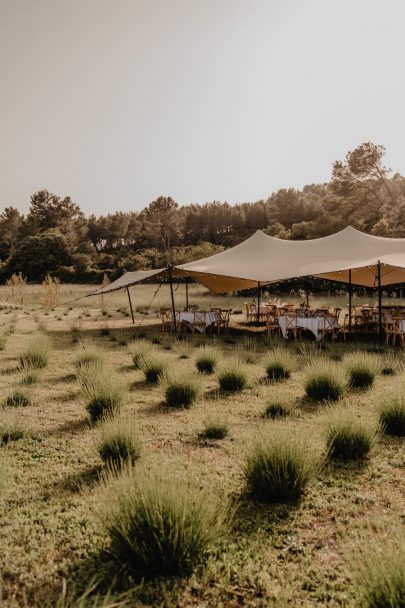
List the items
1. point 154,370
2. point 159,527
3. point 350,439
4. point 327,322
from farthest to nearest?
point 327,322, point 154,370, point 350,439, point 159,527

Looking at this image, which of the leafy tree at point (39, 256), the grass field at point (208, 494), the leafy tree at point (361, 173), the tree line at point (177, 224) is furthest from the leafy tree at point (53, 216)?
the grass field at point (208, 494)

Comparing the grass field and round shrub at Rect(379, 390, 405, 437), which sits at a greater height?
round shrub at Rect(379, 390, 405, 437)

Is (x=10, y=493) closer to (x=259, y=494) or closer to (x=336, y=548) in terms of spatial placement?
(x=259, y=494)

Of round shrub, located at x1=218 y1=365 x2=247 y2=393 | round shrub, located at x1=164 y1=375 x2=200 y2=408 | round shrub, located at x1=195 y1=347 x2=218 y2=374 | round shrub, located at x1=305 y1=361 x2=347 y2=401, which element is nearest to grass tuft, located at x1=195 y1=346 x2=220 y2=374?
round shrub, located at x1=195 y1=347 x2=218 y2=374

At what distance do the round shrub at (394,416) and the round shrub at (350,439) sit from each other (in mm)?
594

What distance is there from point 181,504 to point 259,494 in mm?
1071

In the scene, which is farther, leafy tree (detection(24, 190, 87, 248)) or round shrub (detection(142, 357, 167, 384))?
leafy tree (detection(24, 190, 87, 248))

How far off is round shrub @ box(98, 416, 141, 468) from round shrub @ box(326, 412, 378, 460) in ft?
5.62

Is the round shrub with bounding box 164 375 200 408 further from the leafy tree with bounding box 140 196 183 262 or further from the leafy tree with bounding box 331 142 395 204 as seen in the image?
the leafy tree with bounding box 140 196 183 262

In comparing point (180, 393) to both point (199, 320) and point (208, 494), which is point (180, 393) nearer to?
point (208, 494)

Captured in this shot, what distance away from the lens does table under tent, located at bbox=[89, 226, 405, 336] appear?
39.0 ft

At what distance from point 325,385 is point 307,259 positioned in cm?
772

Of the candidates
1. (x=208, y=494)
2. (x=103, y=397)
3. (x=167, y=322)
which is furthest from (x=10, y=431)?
(x=167, y=322)

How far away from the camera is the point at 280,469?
11.3 feet
